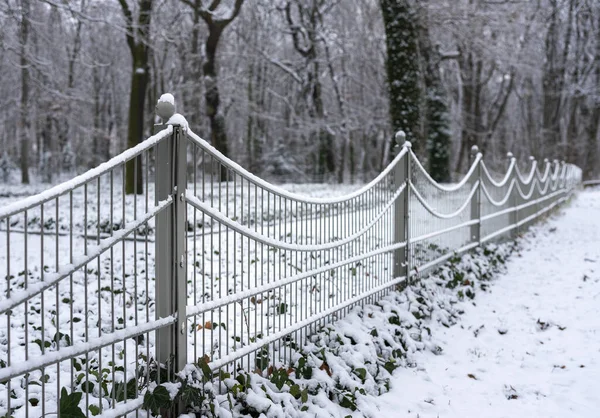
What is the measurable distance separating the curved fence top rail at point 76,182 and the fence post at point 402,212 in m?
3.82

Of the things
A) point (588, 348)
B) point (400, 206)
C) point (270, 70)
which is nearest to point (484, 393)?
point (588, 348)

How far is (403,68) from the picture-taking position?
12.8 m

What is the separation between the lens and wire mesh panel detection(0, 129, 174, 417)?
2262 mm

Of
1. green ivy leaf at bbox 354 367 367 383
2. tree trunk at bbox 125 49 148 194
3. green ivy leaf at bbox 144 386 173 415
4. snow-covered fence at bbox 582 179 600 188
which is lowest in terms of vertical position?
green ivy leaf at bbox 354 367 367 383

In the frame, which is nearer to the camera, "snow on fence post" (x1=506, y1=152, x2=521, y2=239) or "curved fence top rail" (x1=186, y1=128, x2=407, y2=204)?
"curved fence top rail" (x1=186, y1=128, x2=407, y2=204)

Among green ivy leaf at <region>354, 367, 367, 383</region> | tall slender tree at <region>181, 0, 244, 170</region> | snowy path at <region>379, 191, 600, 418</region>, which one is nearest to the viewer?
snowy path at <region>379, 191, 600, 418</region>

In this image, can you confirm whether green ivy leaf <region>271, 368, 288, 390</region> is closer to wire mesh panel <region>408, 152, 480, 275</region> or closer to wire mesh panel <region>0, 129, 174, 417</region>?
wire mesh panel <region>0, 129, 174, 417</region>

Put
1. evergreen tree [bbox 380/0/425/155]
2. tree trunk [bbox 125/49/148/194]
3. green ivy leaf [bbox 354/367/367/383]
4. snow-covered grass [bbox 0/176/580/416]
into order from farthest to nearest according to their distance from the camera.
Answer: tree trunk [bbox 125/49/148/194], evergreen tree [bbox 380/0/425/155], green ivy leaf [bbox 354/367/367/383], snow-covered grass [bbox 0/176/580/416]

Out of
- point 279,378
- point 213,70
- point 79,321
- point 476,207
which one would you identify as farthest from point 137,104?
point 279,378

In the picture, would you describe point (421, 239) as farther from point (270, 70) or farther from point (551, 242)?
point (270, 70)

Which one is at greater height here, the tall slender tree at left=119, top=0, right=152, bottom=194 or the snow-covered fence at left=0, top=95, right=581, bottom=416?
the tall slender tree at left=119, top=0, right=152, bottom=194

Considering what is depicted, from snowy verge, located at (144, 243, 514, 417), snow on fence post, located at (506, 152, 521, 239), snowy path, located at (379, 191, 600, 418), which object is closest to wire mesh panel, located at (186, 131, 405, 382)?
snowy verge, located at (144, 243, 514, 417)

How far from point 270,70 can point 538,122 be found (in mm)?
24097

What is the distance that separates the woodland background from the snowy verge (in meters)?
7.72
